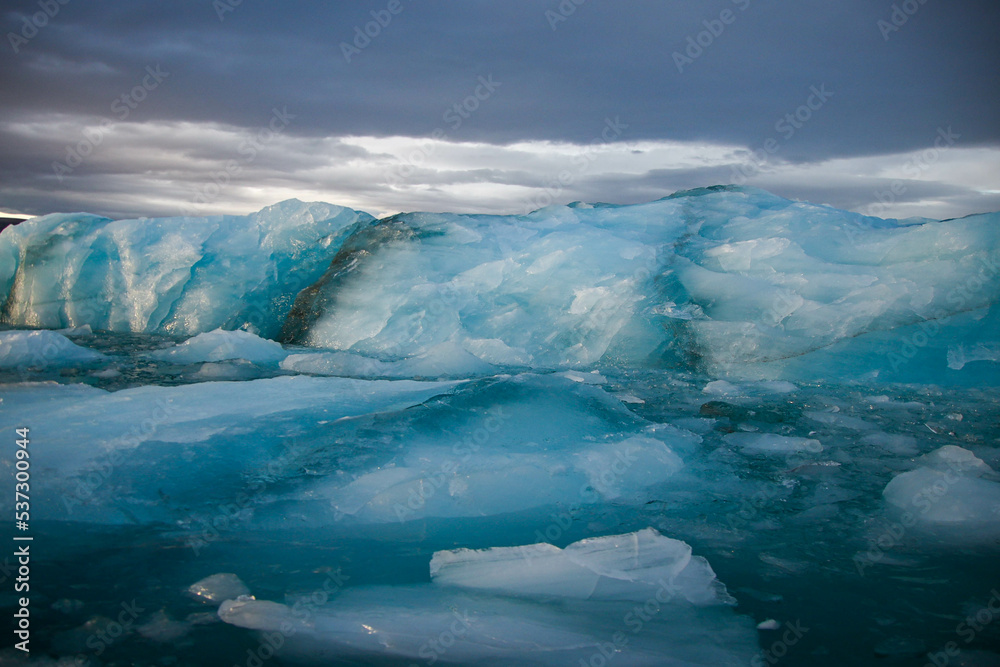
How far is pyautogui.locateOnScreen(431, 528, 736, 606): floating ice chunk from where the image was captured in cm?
224

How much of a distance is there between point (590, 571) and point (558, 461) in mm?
1068

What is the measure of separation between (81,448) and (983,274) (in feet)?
23.2

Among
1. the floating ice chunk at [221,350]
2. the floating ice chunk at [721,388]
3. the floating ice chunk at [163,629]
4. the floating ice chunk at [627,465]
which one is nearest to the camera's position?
the floating ice chunk at [163,629]

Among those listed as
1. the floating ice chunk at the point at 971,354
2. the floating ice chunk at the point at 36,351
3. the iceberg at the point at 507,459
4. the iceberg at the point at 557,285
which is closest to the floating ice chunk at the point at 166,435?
the iceberg at the point at 507,459

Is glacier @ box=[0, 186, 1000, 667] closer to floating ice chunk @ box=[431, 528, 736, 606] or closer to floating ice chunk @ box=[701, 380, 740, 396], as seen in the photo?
floating ice chunk @ box=[431, 528, 736, 606]

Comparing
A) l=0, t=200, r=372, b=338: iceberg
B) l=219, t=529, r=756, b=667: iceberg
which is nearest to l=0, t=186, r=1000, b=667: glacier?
l=219, t=529, r=756, b=667: iceberg

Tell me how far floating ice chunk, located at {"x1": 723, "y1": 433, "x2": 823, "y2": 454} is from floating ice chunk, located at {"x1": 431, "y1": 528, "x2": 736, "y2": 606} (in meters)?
1.58

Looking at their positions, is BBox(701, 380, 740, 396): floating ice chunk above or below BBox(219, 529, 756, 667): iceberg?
above

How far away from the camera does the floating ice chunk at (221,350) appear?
21.1 ft

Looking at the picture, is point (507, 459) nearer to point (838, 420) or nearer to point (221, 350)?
point (838, 420)

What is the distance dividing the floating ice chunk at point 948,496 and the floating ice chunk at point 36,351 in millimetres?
6516

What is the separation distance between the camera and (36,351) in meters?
6.14

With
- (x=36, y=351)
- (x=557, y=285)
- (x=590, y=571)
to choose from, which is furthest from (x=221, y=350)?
(x=590, y=571)

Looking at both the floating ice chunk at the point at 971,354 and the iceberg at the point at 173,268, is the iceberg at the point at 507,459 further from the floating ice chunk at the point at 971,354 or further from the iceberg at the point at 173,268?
the iceberg at the point at 173,268
